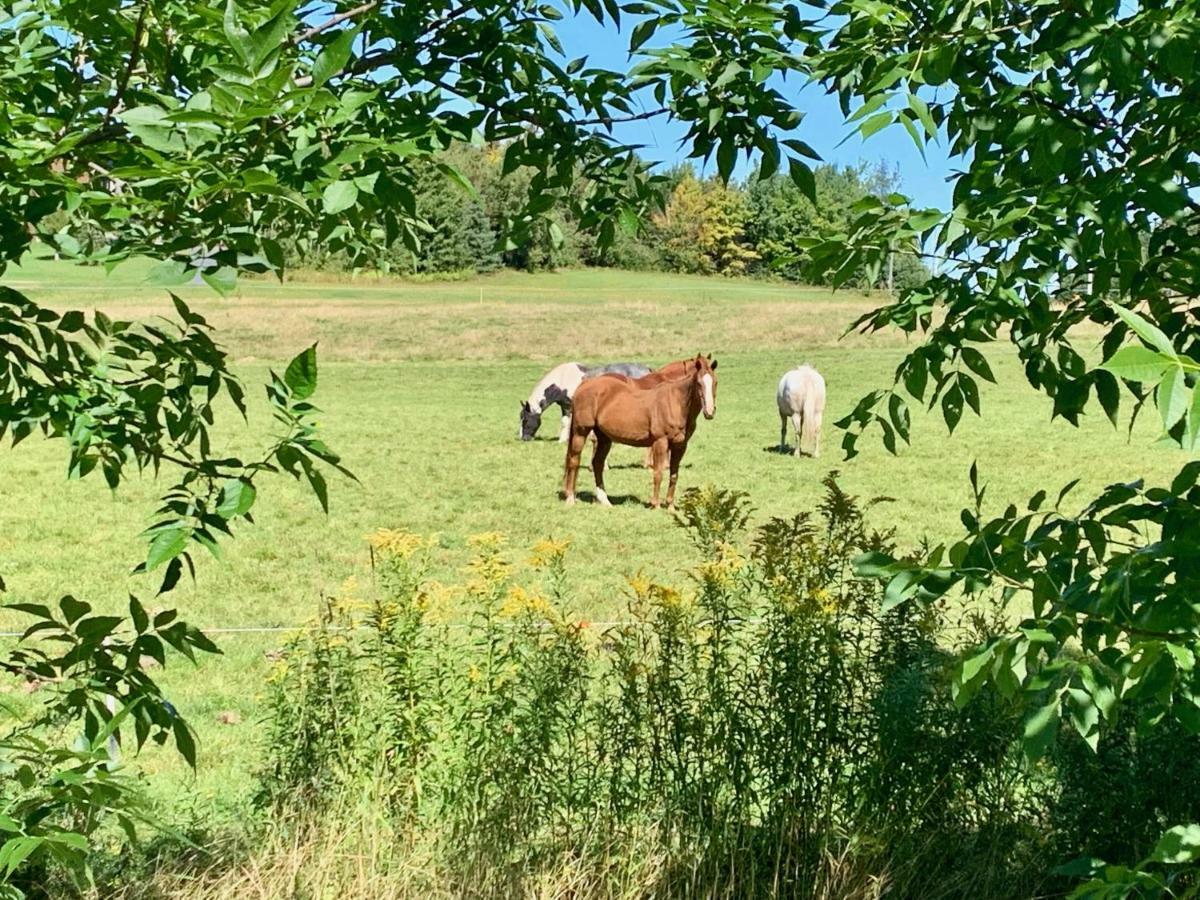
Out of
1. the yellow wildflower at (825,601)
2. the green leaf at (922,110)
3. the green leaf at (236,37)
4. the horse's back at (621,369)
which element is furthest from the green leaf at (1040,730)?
the horse's back at (621,369)

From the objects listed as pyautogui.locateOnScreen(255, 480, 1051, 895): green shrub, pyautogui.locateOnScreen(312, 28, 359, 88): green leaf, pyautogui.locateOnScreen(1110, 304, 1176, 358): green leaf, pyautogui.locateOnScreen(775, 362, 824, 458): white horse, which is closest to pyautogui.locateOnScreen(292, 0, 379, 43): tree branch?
pyautogui.locateOnScreen(312, 28, 359, 88): green leaf

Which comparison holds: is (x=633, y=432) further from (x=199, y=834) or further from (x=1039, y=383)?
(x=1039, y=383)

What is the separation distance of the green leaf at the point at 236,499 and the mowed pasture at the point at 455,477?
0.42m

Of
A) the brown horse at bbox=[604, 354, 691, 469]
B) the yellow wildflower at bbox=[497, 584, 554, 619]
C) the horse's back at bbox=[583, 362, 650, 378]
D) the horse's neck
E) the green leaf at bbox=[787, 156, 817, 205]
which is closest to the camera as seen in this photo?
the green leaf at bbox=[787, 156, 817, 205]

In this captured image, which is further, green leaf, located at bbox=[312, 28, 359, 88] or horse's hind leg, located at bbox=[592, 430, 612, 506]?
horse's hind leg, located at bbox=[592, 430, 612, 506]

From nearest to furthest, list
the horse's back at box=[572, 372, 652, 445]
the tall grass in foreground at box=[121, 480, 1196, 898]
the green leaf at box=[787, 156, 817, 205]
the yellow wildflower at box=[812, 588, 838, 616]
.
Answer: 1. the green leaf at box=[787, 156, 817, 205]
2. the tall grass in foreground at box=[121, 480, 1196, 898]
3. the yellow wildflower at box=[812, 588, 838, 616]
4. the horse's back at box=[572, 372, 652, 445]

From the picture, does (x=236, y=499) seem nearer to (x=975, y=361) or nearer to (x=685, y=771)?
(x=975, y=361)

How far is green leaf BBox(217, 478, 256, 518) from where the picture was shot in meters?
1.73

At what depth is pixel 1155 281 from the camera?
2.03 m

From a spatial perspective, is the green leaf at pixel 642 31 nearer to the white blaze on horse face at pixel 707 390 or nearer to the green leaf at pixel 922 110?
the green leaf at pixel 922 110

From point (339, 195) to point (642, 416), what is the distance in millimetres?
11785

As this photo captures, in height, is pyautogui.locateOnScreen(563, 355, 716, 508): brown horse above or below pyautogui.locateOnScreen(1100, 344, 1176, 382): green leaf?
below

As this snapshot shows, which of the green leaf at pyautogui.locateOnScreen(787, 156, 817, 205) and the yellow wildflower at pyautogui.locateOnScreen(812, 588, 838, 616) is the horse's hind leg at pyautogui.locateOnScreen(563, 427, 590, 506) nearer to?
the yellow wildflower at pyautogui.locateOnScreen(812, 588, 838, 616)

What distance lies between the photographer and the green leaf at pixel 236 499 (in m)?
1.73
